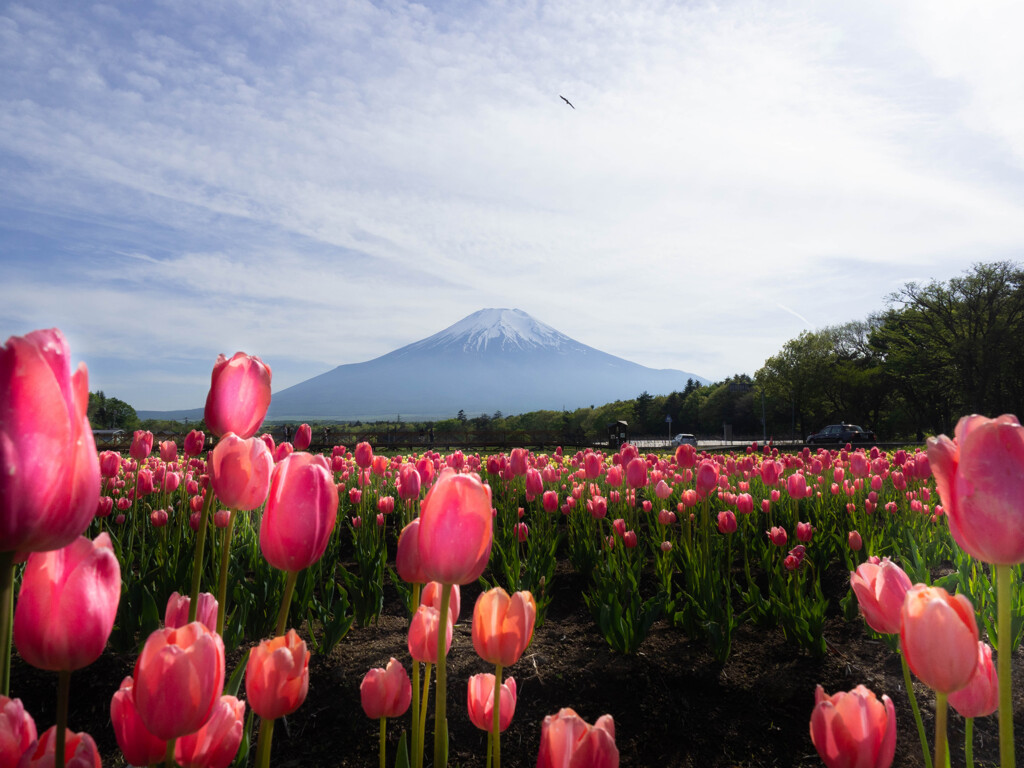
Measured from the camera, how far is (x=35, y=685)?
10.1 ft

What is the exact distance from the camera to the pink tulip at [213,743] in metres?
0.85

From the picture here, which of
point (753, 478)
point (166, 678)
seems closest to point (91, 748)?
point (166, 678)

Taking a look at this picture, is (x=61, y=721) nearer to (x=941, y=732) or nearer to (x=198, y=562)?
(x=198, y=562)

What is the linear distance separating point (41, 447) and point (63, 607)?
0.87 feet

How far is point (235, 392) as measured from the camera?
1368 millimetres

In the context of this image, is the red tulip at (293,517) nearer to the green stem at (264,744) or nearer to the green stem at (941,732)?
the green stem at (264,744)

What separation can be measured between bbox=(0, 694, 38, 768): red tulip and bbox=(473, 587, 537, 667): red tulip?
23.9 inches

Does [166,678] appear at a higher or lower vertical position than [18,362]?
lower

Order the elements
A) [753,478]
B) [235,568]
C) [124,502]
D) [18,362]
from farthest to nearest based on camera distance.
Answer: [753,478] < [124,502] < [235,568] < [18,362]

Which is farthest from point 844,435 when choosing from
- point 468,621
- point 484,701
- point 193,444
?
point 484,701

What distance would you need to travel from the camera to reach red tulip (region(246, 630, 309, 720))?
95 centimetres

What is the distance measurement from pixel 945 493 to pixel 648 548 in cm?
553

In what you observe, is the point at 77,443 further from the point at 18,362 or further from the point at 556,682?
the point at 556,682

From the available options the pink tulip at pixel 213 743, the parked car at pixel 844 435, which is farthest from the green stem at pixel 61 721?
the parked car at pixel 844 435
